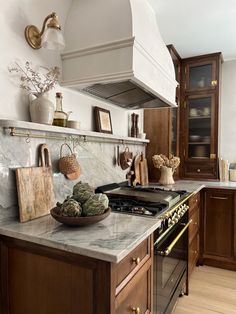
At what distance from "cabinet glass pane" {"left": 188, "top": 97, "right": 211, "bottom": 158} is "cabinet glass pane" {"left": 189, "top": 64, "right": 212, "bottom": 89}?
7.3 inches

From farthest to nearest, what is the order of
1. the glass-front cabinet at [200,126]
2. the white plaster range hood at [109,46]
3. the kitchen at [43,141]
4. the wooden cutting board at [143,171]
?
the glass-front cabinet at [200,126] → the wooden cutting board at [143,171] → the white plaster range hood at [109,46] → the kitchen at [43,141]

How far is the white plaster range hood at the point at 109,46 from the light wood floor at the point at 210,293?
6.00 feet

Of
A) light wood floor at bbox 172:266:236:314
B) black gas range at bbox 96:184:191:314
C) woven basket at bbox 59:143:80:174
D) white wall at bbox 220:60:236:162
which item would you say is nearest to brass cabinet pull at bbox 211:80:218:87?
white wall at bbox 220:60:236:162

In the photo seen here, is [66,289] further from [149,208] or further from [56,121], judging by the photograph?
[56,121]

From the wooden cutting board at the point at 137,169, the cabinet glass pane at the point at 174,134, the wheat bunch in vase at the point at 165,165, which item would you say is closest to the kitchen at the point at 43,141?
the wooden cutting board at the point at 137,169

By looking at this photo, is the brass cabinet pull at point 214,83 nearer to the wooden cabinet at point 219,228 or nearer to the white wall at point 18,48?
the wooden cabinet at point 219,228

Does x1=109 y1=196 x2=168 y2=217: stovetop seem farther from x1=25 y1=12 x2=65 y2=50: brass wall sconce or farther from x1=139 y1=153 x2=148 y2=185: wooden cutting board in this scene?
x1=25 y1=12 x2=65 y2=50: brass wall sconce

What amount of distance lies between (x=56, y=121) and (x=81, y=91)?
39 cm

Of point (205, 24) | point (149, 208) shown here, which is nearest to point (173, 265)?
point (149, 208)

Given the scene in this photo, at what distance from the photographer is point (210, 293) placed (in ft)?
7.39

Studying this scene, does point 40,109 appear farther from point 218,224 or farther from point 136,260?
point 218,224

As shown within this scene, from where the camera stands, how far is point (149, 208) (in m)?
1.55

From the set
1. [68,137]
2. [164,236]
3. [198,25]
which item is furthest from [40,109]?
[198,25]

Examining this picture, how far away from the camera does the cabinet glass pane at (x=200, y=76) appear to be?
312 centimetres
